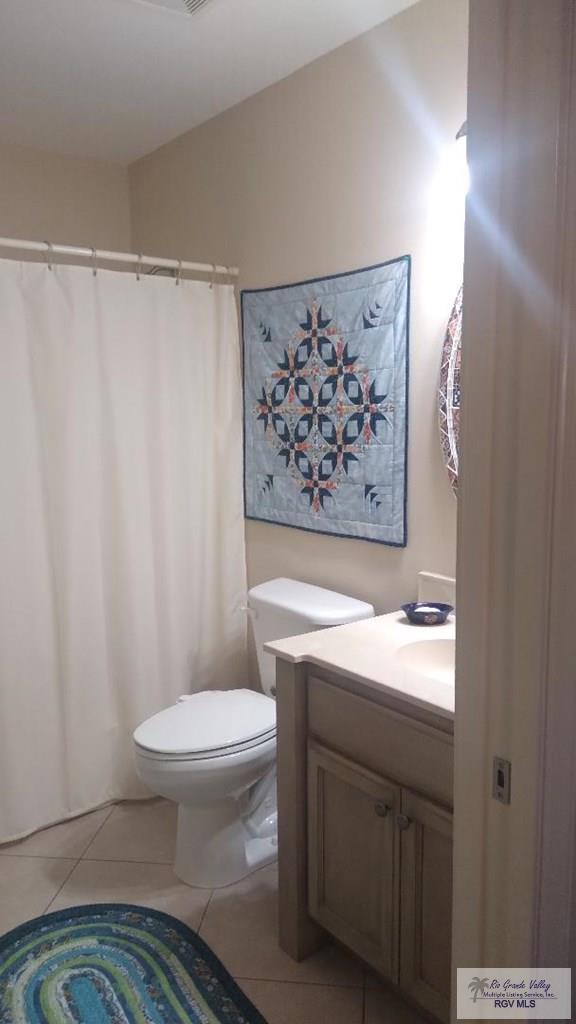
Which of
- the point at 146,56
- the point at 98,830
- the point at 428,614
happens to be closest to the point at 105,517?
the point at 98,830

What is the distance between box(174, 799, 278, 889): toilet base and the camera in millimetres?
1985

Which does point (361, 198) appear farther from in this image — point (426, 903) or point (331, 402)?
point (426, 903)

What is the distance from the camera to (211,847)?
6.52 feet

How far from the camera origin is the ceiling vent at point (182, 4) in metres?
1.77

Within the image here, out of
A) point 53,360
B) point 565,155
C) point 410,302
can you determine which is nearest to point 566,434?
point 565,155

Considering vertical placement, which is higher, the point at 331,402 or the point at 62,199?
the point at 62,199

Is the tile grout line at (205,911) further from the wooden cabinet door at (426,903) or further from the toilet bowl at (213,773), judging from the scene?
the wooden cabinet door at (426,903)

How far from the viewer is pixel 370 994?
Result: 1.61 m

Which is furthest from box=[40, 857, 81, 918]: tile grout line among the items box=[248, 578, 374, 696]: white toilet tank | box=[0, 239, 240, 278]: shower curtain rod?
box=[0, 239, 240, 278]: shower curtain rod

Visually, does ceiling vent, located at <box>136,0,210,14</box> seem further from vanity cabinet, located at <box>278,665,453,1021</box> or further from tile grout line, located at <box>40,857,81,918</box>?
tile grout line, located at <box>40,857,81,918</box>

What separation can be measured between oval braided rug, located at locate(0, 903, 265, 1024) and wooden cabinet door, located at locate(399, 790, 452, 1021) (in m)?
0.40

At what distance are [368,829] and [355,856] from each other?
3.4 inches

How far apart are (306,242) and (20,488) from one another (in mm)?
1134

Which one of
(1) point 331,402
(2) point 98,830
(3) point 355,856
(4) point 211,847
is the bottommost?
(2) point 98,830
